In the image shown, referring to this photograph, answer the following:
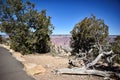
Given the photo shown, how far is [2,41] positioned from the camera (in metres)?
38.0

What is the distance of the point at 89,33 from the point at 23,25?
23.8ft

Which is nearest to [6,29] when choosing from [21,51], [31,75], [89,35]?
[21,51]

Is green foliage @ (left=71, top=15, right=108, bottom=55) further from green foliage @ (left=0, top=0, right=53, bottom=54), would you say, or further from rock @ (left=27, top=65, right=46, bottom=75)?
rock @ (left=27, top=65, right=46, bottom=75)

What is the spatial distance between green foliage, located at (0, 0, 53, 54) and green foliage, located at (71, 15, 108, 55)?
3.37 m

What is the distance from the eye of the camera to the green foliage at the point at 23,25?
61.6ft

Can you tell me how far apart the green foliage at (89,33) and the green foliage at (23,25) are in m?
3.37

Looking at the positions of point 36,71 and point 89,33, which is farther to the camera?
point 89,33

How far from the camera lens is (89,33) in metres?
16.6

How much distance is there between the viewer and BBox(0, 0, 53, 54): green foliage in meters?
18.8

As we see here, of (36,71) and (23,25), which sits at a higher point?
(23,25)

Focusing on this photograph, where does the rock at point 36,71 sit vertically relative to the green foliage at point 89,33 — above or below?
below

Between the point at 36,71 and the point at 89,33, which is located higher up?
the point at 89,33

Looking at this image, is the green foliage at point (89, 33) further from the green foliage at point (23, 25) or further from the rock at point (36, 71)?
the rock at point (36, 71)

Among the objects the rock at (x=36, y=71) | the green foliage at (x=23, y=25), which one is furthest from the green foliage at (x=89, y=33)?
the rock at (x=36, y=71)
